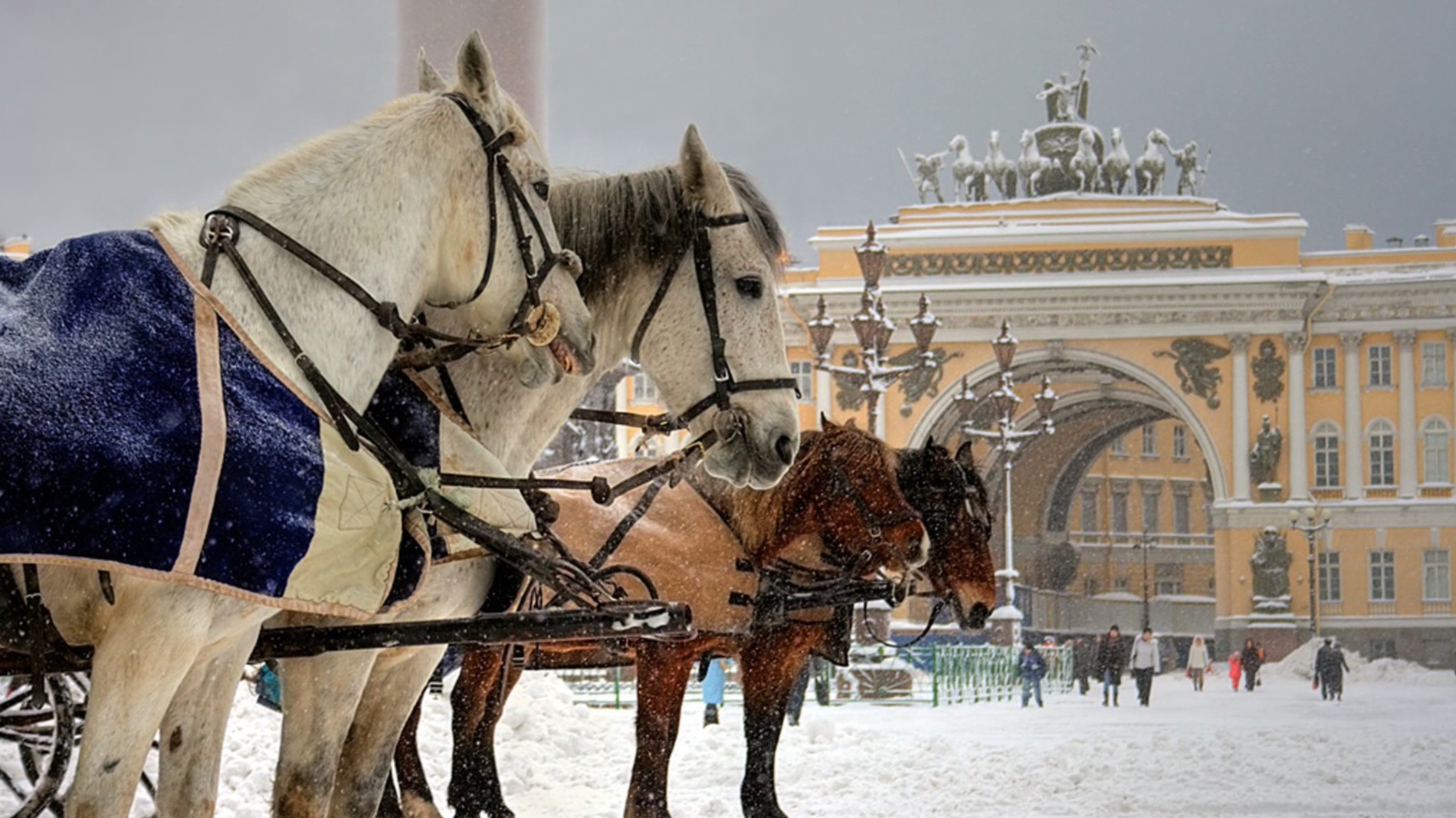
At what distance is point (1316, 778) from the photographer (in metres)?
11.0

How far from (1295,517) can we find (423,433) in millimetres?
39927

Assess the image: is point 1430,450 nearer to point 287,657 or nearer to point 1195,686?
point 1195,686

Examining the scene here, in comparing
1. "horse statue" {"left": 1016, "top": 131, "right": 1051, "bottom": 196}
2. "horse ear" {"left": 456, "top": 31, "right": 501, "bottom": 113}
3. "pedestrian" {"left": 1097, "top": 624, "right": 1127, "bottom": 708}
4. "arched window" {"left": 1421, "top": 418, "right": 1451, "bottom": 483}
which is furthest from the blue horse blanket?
"horse statue" {"left": 1016, "top": 131, "right": 1051, "bottom": 196}

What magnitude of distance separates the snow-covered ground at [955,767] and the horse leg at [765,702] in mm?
1767

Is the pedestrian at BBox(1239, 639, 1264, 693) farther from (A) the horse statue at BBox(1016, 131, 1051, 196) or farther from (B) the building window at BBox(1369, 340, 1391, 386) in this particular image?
(A) the horse statue at BBox(1016, 131, 1051, 196)

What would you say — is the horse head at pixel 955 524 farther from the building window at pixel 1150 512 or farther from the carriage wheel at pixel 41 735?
the building window at pixel 1150 512

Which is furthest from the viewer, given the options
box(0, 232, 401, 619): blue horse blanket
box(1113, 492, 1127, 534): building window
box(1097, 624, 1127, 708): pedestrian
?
box(1113, 492, 1127, 534): building window

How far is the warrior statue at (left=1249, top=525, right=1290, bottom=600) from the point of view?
40875 mm

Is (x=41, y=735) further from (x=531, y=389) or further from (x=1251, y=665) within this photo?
(x=1251, y=665)

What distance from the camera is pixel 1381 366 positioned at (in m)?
42.4

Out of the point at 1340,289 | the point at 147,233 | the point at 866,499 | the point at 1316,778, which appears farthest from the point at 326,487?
the point at 1340,289

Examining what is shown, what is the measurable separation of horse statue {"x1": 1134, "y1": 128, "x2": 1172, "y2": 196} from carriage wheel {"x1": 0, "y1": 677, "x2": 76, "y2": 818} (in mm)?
43647

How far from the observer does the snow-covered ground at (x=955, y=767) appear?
29.6ft

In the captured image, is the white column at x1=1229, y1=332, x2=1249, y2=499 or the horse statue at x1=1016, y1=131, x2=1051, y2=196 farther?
the horse statue at x1=1016, y1=131, x2=1051, y2=196
